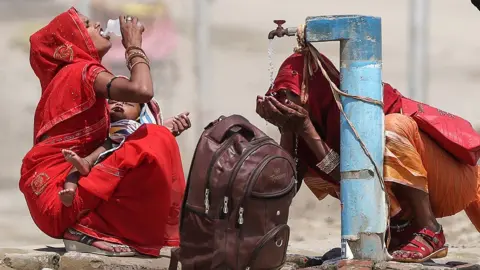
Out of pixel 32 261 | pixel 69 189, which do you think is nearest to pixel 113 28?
pixel 69 189

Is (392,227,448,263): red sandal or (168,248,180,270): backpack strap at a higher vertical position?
(168,248,180,270): backpack strap

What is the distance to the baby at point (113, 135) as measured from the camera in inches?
194

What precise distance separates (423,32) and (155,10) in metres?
2.37

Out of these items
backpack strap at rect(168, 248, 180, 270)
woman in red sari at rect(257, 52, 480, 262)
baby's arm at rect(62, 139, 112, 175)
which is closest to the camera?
backpack strap at rect(168, 248, 180, 270)

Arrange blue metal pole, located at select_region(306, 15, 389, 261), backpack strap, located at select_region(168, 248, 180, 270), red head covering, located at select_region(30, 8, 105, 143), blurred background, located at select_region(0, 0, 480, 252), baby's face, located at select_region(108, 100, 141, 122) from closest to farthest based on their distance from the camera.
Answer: backpack strap, located at select_region(168, 248, 180, 270) < blue metal pole, located at select_region(306, 15, 389, 261) < red head covering, located at select_region(30, 8, 105, 143) < baby's face, located at select_region(108, 100, 141, 122) < blurred background, located at select_region(0, 0, 480, 252)

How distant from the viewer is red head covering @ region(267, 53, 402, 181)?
4844 mm

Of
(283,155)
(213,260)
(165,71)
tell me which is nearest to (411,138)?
(283,155)

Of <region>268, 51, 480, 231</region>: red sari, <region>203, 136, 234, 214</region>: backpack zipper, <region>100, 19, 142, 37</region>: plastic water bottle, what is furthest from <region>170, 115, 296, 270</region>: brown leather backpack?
<region>100, 19, 142, 37</region>: plastic water bottle

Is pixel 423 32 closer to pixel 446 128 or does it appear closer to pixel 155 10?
pixel 155 10

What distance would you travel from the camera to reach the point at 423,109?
504 cm

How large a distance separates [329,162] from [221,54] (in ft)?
17.3

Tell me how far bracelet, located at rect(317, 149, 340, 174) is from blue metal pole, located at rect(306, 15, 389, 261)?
0.14m

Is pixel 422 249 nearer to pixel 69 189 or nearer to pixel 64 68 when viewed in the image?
pixel 69 189

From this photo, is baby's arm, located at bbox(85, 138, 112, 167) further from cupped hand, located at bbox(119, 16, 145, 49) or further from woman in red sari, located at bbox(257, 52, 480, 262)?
woman in red sari, located at bbox(257, 52, 480, 262)
